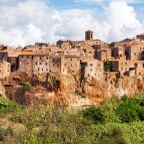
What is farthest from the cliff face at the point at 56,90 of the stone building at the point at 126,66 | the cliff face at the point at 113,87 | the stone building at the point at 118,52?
the stone building at the point at 118,52

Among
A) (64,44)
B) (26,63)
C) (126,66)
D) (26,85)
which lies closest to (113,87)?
(126,66)

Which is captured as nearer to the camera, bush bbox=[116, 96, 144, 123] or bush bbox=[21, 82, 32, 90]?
bush bbox=[116, 96, 144, 123]

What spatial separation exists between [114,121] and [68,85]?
39.8 feet

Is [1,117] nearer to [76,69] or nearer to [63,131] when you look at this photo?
[76,69]

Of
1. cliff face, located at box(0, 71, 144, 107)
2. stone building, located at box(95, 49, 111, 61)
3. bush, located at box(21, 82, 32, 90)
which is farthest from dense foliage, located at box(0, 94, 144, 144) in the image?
stone building, located at box(95, 49, 111, 61)

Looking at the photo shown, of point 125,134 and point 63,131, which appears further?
point 125,134

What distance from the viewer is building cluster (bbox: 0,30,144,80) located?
64500 mm

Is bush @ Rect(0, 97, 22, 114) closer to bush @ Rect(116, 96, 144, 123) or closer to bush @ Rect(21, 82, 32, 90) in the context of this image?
bush @ Rect(21, 82, 32, 90)

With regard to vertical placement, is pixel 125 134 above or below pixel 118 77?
below

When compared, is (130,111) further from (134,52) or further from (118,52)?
A: (134,52)

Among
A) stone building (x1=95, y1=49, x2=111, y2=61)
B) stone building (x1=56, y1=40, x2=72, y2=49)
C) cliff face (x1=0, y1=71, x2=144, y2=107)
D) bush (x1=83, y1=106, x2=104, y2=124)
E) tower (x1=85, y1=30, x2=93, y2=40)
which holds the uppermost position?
tower (x1=85, y1=30, x2=93, y2=40)

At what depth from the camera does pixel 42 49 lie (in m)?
72.6

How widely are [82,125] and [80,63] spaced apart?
27.9m

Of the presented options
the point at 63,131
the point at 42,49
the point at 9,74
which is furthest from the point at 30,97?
the point at 63,131
